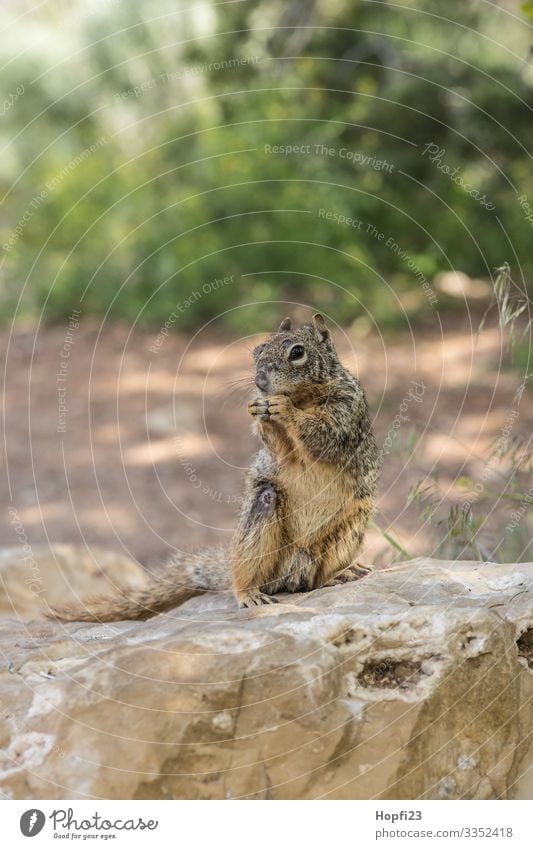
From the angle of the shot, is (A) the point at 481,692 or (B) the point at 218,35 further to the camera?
(B) the point at 218,35

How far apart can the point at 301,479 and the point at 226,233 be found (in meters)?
8.29

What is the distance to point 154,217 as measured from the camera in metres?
13.4

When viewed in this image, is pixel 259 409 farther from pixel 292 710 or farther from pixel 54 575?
pixel 54 575

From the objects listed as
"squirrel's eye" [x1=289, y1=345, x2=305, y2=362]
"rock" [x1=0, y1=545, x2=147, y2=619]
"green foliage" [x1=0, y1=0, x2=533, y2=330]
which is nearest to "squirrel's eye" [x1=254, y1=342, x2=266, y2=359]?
"squirrel's eye" [x1=289, y1=345, x2=305, y2=362]

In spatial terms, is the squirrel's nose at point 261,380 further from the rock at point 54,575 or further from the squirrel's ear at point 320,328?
the rock at point 54,575

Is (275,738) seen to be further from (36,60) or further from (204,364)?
(36,60)

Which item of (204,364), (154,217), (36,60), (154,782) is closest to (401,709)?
(154,782)

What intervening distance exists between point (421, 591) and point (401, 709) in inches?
28.5

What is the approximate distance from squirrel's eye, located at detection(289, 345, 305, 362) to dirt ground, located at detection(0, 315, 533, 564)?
3764 mm

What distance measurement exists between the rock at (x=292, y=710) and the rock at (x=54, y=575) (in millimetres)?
2617

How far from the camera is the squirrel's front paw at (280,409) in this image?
16.8 ft

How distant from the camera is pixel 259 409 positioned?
16.6 feet

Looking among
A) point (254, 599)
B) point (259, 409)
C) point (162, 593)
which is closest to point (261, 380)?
point (259, 409)

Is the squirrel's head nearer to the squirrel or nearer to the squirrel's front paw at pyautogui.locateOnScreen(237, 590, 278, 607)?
the squirrel
